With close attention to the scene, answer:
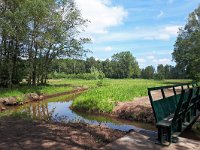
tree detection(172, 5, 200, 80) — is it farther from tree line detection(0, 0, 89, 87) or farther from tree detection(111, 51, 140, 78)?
tree detection(111, 51, 140, 78)

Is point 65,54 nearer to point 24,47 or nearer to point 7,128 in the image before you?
point 24,47

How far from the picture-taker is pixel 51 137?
26.3ft

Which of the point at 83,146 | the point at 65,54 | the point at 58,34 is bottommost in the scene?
the point at 83,146

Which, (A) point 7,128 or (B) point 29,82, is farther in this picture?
(B) point 29,82

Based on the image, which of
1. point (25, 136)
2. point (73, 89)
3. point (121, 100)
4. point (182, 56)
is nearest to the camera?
point (25, 136)

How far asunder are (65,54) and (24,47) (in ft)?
22.7

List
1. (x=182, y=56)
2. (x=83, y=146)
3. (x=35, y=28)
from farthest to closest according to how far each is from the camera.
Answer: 1. (x=182, y=56)
2. (x=35, y=28)
3. (x=83, y=146)

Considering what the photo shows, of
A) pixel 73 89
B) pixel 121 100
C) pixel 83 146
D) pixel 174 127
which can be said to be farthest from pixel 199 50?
pixel 83 146

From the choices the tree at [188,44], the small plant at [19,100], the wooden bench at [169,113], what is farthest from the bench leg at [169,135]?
the tree at [188,44]

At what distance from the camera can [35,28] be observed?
32531 millimetres

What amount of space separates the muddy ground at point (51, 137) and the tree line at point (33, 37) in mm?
19235

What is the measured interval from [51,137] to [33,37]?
26435 millimetres

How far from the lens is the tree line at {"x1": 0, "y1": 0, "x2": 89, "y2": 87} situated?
2792cm

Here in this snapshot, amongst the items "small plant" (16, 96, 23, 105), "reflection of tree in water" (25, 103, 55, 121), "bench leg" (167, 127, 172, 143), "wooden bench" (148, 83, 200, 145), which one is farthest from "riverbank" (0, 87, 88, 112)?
"bench leg" (167, 127, 172, 143)
